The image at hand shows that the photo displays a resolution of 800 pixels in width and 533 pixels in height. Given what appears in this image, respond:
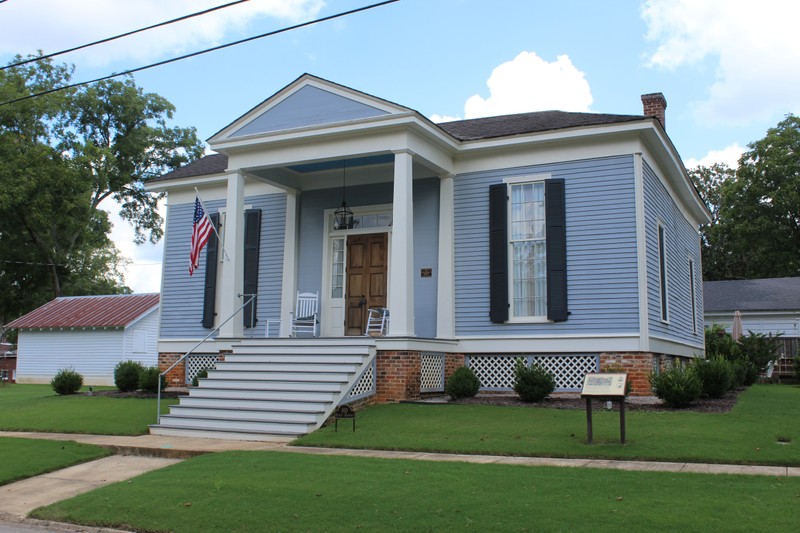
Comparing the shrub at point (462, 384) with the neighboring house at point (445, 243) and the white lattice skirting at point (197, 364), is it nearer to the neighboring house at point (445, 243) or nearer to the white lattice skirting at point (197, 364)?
the neighboring house at point (445, 243)

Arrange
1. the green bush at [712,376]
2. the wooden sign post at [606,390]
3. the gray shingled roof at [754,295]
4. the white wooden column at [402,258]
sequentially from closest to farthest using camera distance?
the wooden sign post at [606,390] < the white wooden column at [402,258] < the green bush at [712,376] < the gray shingled roof at [754,295]

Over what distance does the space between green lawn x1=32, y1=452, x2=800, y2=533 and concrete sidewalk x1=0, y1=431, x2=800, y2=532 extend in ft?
1.31

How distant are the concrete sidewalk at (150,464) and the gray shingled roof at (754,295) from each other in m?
26.3

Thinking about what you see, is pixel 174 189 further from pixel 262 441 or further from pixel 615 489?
pixel 615 489

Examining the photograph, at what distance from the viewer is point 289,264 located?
1767cm

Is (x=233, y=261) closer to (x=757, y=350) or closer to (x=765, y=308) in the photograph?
(x=757, y=350)

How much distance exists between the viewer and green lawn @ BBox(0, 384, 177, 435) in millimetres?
12742

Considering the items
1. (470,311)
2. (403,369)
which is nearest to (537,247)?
(470,311)

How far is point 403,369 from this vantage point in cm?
1362

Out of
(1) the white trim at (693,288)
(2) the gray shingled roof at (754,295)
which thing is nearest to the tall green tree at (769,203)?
(2) the gray shingled roof at (754,295)

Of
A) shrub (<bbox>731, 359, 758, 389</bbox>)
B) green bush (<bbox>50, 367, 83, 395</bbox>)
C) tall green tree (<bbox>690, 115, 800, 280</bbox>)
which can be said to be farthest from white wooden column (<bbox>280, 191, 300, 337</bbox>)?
tall green tree (<bbox>690, 115, 800, 280</bbox>)

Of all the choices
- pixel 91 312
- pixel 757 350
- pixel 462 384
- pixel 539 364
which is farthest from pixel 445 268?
pixel 91 312

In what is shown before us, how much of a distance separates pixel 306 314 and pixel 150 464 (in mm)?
7485

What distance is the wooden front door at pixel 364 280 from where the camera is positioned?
16781 millimetres
